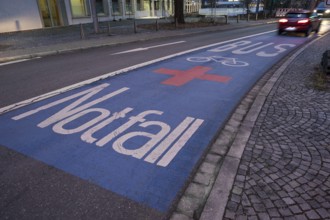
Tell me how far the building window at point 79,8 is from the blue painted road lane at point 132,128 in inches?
814

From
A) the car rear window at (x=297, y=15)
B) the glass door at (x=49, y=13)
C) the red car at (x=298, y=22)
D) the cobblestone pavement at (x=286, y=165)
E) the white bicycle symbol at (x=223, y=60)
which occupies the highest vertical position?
the glass door at (x=49, y=13)

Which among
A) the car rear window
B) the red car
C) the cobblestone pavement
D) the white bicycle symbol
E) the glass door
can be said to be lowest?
the cobblestone pavement

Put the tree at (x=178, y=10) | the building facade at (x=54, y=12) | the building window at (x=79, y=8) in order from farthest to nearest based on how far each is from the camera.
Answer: the tree at (x=178, y=10), the building window at (x=79, y=8), the building facade at (x=54, y=12)

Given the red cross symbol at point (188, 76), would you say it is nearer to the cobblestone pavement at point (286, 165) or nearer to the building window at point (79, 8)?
the cobblestone pavement at point (286, 165)

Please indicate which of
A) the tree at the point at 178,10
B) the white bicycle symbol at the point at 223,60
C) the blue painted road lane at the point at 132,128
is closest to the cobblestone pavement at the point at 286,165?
the blue painted road lane at the point at 132,128

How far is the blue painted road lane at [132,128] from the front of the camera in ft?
10.4

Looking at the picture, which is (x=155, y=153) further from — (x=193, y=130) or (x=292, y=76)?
(x=292, y=76)

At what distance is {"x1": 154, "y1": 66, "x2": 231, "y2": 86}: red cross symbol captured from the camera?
7025 millimetres

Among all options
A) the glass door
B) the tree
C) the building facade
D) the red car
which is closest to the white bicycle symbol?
the building facade

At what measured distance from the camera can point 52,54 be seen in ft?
36.4

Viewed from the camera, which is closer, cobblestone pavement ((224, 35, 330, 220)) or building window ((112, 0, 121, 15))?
cobblestone pavement ((224, 35, 330, 220))

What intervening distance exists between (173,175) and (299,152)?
183 cm

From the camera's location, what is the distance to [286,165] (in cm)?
331

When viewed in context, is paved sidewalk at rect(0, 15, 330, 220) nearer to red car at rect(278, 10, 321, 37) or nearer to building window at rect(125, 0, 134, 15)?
red car at rect(278, 10, 321, 37)
